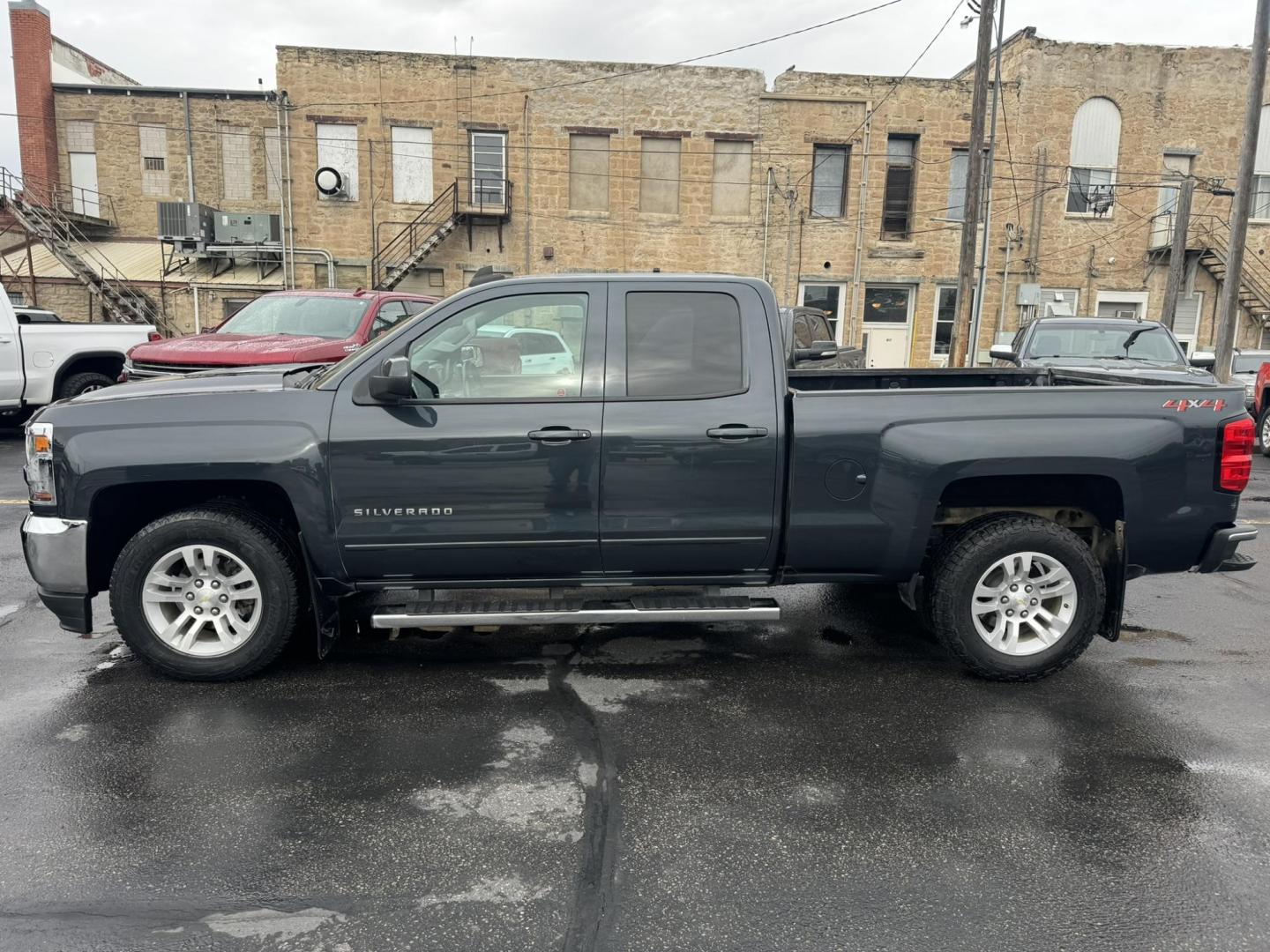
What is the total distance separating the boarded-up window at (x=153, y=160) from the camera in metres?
25.6

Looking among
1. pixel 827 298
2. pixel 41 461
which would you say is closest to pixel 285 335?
pixel 41 461

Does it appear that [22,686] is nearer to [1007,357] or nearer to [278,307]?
[278,307]

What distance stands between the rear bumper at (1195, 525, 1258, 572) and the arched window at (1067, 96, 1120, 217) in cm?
2638

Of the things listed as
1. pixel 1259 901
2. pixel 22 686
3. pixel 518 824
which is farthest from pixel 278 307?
pixel 1259 901

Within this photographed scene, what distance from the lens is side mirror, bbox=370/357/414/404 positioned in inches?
157

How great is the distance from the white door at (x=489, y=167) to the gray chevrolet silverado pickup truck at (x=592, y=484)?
2259 cm

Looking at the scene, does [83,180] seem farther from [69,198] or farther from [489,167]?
[489,167]

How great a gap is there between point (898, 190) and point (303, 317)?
68.7 feet

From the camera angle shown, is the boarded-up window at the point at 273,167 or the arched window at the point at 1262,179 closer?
the boarded-up window at the point at 273,167

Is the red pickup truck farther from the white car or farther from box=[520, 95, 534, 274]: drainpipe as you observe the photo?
box=[520, 95, 534, 274]: drainpipe

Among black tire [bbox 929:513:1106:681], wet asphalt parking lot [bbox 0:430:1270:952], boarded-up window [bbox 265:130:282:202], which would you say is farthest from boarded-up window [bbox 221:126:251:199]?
black tire [bbox 929:513:1106:681]

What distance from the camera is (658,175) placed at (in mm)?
26078

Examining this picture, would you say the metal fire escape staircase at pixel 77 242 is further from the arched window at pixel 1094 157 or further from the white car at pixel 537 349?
the arched window at pixel 1094 157

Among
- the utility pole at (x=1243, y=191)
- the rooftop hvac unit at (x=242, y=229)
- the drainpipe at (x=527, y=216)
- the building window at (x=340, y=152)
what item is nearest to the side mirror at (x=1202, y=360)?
the utility pole at (x=1243, y=191)
